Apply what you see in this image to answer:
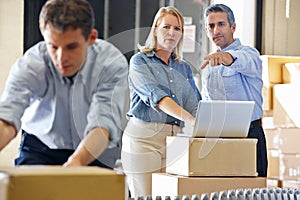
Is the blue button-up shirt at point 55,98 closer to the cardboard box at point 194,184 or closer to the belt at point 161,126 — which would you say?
the belt at point 161,126

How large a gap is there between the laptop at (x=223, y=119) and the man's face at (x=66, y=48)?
0.68 metres

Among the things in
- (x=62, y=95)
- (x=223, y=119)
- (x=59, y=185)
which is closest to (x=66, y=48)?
(x=62, y=95)

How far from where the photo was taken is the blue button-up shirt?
1.30 meters

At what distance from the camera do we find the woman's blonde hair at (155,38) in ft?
5.93

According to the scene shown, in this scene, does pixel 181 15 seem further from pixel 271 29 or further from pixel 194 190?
pixel 271 29

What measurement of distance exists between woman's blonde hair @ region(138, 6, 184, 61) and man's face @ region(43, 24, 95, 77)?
48 centimetres

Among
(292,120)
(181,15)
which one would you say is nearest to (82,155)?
(181,15)

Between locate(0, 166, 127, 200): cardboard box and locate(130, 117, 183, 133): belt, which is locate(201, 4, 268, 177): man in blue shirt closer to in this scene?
locate(130, 117, 183, 133): belt

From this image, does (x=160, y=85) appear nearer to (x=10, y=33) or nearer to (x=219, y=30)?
(x=219, y=30)

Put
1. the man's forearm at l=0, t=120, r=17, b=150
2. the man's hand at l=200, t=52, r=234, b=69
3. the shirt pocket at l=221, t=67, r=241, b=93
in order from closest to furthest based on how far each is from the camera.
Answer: the man's forearm at l=0, t=120, r=17, b=150 → the man's hand at l=200, t=52, r=234, b=69 → the shirt pocket at l=221, t=67, r=241, b=93

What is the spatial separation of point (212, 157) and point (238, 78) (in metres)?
0.30

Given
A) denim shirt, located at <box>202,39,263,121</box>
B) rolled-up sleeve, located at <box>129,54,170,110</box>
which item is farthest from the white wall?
denim shirt, located at <box>202,39,263,121</box>

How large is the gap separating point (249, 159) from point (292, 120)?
1.07 m

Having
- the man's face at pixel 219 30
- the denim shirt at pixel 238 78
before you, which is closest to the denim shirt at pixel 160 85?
the denim shirt at pixel 238 78
